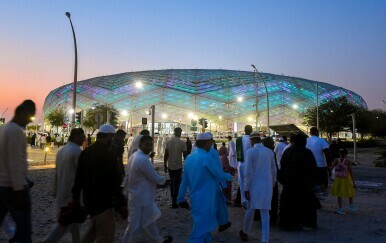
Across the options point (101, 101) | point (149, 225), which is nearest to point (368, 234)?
point (149, 225)

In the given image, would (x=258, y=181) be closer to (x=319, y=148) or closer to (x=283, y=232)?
(x=283, y=232)

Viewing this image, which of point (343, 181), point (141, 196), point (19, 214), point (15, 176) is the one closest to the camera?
point (15, 176)

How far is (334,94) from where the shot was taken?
91.1m

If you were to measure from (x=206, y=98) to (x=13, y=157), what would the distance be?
80.2 meters

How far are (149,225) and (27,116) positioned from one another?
6.18 ft

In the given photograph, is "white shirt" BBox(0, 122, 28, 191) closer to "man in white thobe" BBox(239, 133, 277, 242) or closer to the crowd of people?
the crowd of people

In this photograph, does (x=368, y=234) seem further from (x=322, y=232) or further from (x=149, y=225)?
(x=149, y=225)

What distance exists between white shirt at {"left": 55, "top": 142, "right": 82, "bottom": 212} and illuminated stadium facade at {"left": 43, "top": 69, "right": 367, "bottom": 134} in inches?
2922

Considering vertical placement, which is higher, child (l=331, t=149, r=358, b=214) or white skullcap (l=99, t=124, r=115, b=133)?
white skullcap (l=99, t=124, r=115, b=133)

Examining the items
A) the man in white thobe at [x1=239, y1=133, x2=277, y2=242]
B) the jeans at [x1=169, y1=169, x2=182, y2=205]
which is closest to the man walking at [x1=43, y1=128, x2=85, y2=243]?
the man in white thobe at [x1=239, y1=133, x2=277, y2=242]

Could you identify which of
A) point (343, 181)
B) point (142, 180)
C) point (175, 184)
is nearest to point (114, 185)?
point (142, 180)

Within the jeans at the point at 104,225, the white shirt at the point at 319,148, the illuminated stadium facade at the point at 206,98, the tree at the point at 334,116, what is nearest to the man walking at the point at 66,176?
the jeans at the point at 104,225

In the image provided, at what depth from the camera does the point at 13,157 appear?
3.73 metres

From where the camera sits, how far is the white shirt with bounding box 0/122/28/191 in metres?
3.72
